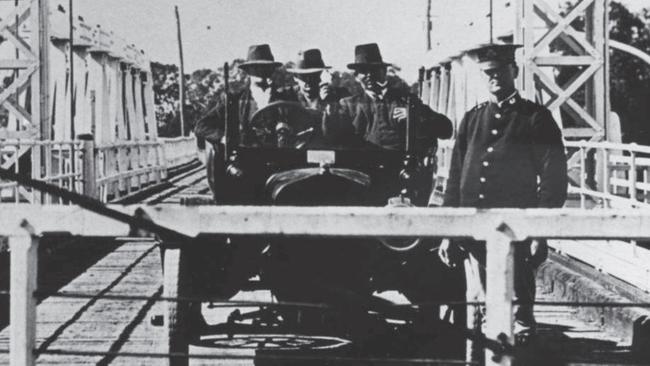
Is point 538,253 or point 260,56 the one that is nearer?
point 538,253

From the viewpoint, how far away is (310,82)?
7.71 metres

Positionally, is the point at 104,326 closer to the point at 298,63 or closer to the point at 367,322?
the point at 298,63

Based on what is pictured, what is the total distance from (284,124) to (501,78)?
139 cm

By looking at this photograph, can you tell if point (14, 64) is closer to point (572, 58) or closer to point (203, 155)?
point (572, 58)

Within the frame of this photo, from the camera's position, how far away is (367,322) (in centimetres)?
603

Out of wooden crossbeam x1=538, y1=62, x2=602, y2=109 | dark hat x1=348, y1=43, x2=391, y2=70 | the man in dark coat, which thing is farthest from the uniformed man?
wooden crossbeam x1=538, y1=62, x2=602, y2=109

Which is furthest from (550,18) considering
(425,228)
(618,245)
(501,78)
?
(425,228)

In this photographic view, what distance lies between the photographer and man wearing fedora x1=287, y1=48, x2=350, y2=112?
7.56 m

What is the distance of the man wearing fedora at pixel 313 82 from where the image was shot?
756 centimetres

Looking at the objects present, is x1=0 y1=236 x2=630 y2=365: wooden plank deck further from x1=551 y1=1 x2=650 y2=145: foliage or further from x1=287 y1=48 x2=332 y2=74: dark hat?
x1=551 y1=1 x2=650 y2=145: foliage

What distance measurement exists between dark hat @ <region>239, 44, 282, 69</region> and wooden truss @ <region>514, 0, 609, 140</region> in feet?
20.0

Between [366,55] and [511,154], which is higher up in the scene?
[366,55]

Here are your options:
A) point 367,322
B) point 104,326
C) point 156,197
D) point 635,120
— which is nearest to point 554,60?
point 104,326

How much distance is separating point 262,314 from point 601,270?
4.21m
